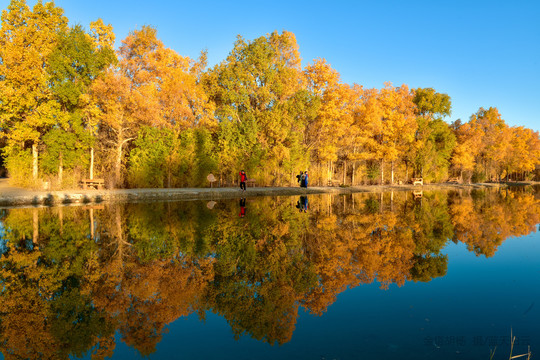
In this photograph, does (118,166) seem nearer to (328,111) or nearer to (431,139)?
(328,111)

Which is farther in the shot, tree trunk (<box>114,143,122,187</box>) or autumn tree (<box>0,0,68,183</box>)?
tree trunk (<box>114,143,122,187</box>)

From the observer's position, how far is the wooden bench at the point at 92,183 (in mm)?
22250

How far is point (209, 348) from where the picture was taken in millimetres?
4266

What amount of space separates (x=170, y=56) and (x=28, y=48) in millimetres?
9705

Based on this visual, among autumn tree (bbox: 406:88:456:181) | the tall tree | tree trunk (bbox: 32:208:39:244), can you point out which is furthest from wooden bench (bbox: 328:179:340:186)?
tree trunk (bbox: 32:208:39:244)

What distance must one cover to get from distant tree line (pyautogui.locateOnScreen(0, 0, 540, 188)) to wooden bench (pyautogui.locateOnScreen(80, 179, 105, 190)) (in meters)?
0.86

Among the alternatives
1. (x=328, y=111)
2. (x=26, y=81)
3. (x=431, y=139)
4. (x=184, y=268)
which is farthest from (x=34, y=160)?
(x=431, y=139)

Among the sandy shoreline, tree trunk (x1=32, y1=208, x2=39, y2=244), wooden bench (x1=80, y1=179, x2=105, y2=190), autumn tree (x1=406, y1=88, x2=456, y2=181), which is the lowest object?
tree trunk (x1=32, y1=208, x2=39, y2=244)

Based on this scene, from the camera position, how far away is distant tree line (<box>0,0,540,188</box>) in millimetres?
22625

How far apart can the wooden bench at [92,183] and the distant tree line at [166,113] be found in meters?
0.86

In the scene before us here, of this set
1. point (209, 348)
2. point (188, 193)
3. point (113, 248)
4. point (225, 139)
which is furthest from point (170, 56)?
point (209, 348)

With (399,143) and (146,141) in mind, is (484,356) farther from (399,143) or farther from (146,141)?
(399,143)

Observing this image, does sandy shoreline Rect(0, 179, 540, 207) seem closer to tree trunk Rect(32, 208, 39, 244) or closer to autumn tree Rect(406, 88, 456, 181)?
tree trunk Rect(32, 208, 39, 244)

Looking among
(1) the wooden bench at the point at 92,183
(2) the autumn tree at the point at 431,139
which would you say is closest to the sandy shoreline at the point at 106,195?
(1) the wooden bench at the point at 92,183
